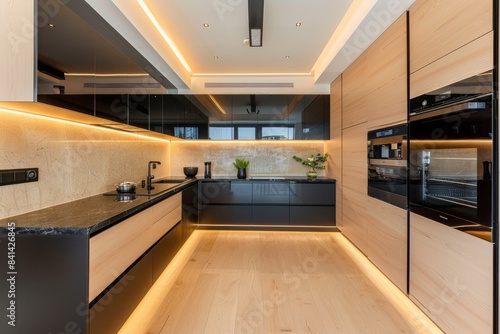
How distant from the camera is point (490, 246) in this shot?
1.34 m

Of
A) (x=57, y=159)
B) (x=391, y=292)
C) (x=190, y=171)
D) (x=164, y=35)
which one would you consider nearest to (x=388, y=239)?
(x=391, y=292)

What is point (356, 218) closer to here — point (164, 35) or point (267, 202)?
point (267, 202)

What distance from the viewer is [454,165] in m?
1.60

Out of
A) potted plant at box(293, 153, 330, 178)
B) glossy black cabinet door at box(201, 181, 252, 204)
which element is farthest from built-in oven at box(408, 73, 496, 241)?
glossy black cabinet door at box(201, 181, 252, 204)

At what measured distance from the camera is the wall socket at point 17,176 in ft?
4.87

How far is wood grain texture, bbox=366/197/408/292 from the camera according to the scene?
7.15 feet

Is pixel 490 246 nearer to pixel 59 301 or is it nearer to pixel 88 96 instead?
pixel 59 301

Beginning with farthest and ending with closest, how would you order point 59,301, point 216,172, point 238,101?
1. point 216,172
2. point 238,101
3. point 59,301

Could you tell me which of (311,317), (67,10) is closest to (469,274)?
(311,317)

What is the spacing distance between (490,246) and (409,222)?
75 centimetres

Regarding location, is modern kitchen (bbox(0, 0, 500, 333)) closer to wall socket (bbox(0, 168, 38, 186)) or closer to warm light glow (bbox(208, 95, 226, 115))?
wall socket (bbox(0, 168, 38, 186))

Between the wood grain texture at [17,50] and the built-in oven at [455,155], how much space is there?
2416mm

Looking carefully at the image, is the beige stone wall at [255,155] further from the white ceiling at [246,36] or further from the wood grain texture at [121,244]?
the wood grain texture at [121,244]

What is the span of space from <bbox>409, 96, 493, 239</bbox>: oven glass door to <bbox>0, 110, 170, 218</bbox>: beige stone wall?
2819 mm
